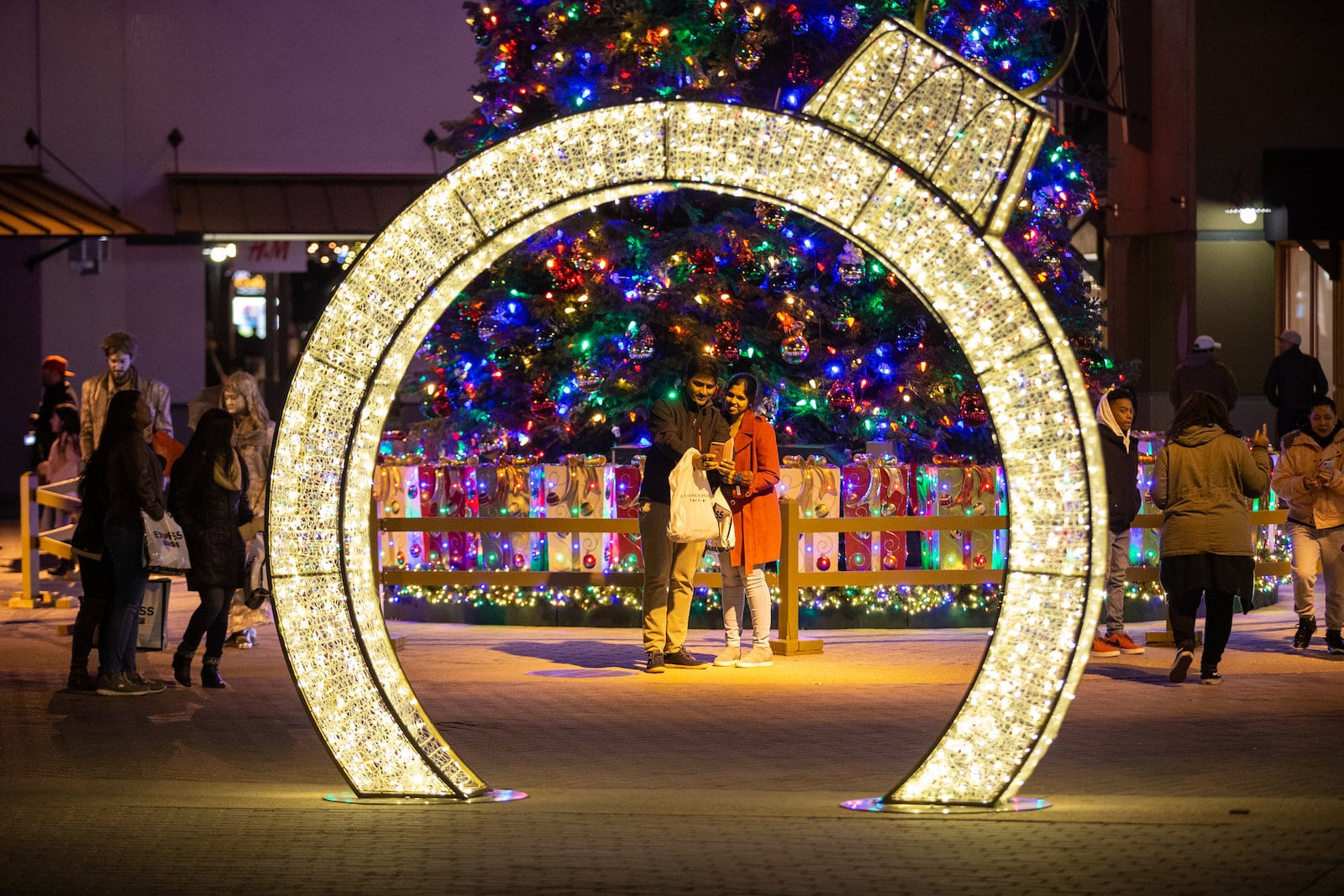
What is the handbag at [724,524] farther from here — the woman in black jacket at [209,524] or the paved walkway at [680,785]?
the woman in black jacket at [209,524]

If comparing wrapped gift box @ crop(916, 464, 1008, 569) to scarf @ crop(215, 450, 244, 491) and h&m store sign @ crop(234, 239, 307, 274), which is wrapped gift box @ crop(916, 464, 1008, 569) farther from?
h&m store sign @ crop(234, 239, 307, 274)

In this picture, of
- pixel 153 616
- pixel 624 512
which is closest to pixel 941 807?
pixel 624 512

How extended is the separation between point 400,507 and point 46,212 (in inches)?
508

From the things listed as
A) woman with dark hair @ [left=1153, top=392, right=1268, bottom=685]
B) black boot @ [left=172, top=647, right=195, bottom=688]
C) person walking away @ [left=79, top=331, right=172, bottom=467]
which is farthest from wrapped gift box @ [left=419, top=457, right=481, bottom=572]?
woman with dark hair @ [left=1153, top=392, right=1268, bottom=685]

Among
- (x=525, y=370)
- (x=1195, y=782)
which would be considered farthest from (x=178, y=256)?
(x=1195, y=782)

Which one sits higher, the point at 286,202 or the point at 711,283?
the point at 286,202

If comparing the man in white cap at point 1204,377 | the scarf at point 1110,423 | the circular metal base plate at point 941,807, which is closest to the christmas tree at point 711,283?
the man in white cap at point 1204,377

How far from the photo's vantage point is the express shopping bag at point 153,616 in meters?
12.6

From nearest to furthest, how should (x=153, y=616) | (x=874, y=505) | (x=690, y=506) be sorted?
(x=690, y=506) < (x=153, y=616) < (x=874, y=505)

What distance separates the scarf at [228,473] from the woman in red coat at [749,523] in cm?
304

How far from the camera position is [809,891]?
21.1ft

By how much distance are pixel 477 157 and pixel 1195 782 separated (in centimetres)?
413

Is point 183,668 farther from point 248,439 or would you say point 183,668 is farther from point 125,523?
point 248,439

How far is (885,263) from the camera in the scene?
24.8 ft
